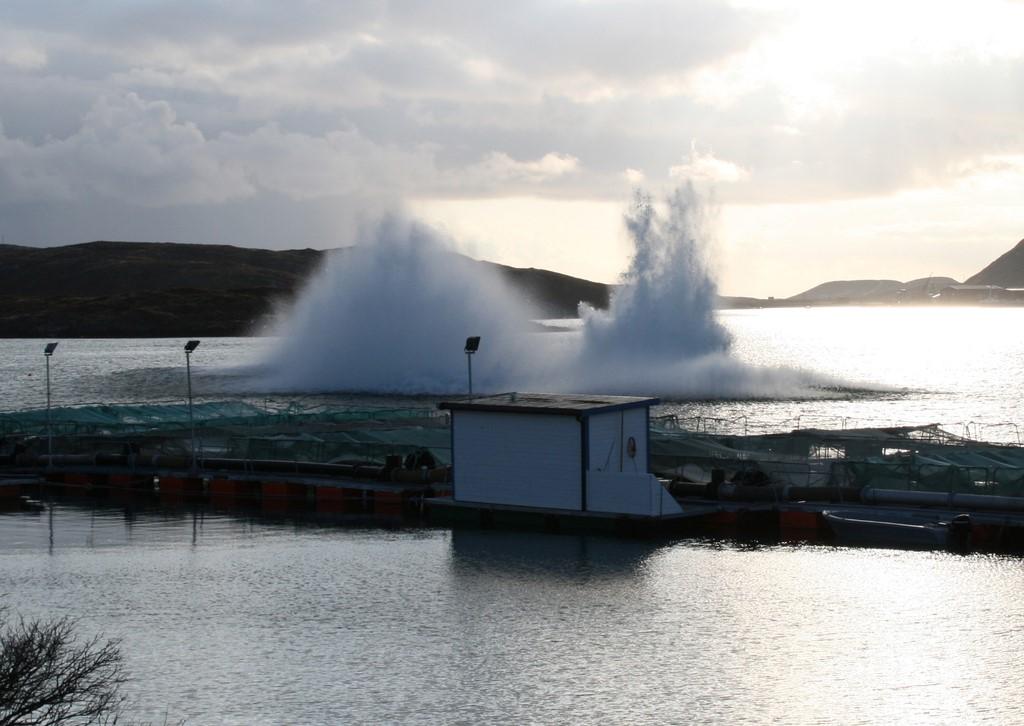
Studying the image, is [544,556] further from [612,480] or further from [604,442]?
[604,442]

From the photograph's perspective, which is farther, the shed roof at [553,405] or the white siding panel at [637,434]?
the white siding panel at [637,434]

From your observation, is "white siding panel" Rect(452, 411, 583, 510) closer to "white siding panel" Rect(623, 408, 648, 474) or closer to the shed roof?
the shed roof

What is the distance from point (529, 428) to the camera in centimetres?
3531

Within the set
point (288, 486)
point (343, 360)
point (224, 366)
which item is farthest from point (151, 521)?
point (224, 366)

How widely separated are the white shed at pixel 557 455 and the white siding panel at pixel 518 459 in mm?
26

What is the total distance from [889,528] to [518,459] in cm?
982

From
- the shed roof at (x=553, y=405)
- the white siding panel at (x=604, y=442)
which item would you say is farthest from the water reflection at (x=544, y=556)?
the shed roof at (x=553, y=405)

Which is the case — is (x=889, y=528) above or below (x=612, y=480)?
below

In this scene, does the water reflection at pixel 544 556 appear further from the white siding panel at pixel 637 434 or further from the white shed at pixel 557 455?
the white siding panel at pixel 637 434

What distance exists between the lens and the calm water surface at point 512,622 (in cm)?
2111

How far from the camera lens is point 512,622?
1037 inches

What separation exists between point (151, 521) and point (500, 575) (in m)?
13.9

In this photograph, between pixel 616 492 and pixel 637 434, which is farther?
pixel 637 434

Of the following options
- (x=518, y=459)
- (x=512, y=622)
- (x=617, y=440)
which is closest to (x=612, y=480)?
(x=617, y=440)
